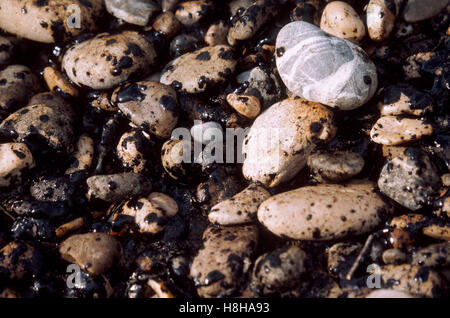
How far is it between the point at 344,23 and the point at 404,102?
101 centimetres

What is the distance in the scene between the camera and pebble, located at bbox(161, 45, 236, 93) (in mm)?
4055

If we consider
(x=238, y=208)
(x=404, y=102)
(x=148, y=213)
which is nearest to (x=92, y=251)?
(x=148, y=213)

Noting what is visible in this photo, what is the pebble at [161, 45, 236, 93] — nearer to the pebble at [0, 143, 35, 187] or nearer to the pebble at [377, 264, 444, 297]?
the pebble at [0, 143, 35, 187]

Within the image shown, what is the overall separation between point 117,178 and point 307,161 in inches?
73.9

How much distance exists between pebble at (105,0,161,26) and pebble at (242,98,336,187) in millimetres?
2066

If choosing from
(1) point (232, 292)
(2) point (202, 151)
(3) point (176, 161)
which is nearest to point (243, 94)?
(2) point (202, 151)

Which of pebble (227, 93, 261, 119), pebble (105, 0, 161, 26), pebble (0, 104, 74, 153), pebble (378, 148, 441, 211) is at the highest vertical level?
pebble (105, 0, 161, 26)

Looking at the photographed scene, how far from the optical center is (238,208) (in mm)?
3398

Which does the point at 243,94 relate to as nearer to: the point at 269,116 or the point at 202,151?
the point at 269,116

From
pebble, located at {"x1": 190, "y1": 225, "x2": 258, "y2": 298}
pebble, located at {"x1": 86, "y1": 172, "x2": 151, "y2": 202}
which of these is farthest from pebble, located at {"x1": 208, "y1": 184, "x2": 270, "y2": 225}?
pebble, located at {"x1": 86, "y1": 172, "x2": 151, "y2": 202}

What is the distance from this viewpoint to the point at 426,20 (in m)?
4.04

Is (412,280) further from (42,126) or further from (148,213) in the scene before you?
(42,126)

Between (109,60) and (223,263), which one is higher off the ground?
(109,60)

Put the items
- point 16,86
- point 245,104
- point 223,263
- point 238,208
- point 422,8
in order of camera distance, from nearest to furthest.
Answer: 1. point 223,263
2. point 238,208
3. point 245,104
4. point 422,8
5. point 16,86
